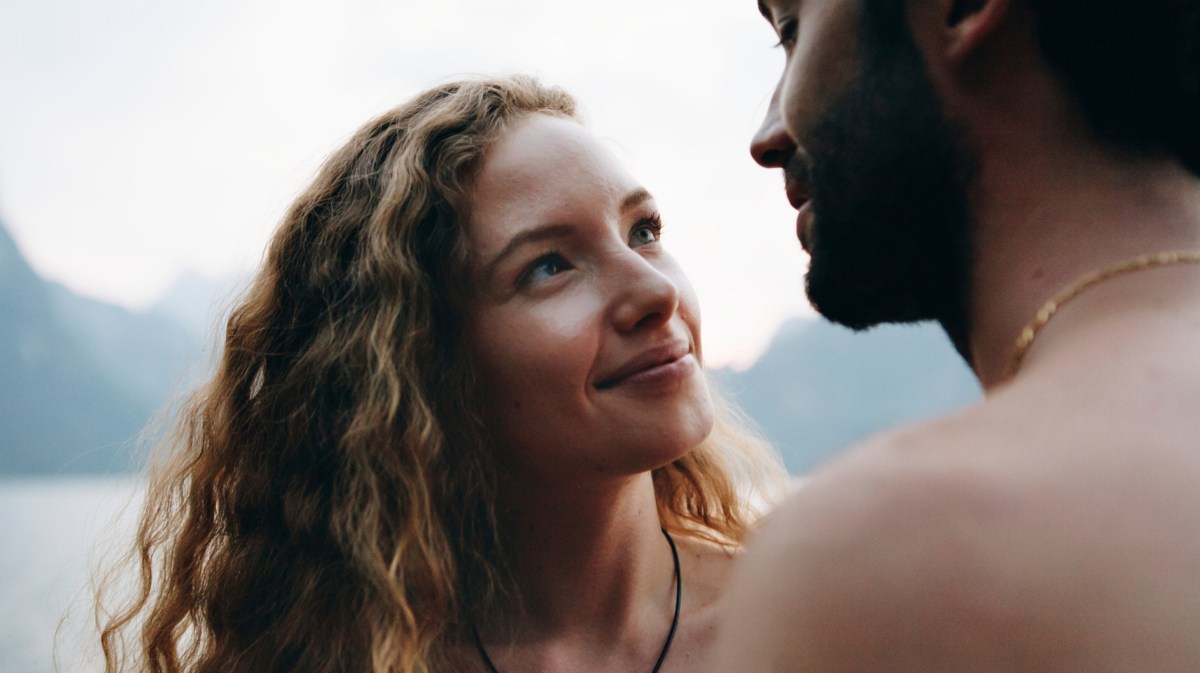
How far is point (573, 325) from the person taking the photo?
1725 mm

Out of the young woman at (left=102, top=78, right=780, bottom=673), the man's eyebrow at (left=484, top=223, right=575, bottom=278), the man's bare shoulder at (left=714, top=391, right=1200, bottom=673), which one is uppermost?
the man's bare shoulder at (left=714, top=391, right=1200, bottom=673)

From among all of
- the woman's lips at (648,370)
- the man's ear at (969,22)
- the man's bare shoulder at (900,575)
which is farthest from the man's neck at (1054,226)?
the woman's lips at (648,370)

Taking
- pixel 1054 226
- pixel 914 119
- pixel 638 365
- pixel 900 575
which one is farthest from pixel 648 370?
pixel 900 575

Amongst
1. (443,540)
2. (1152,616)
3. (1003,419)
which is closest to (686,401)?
(443,540)

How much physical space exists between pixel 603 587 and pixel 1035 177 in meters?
1.22

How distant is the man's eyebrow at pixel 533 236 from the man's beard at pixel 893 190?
2.32 ft

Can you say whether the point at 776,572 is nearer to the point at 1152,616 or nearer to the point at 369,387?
the point at 1152,616

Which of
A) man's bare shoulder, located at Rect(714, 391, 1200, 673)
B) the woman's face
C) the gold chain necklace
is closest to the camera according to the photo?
man's bare shoulder, located at Rect(714, 391, 1200, 673)

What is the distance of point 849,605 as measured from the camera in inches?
27.0

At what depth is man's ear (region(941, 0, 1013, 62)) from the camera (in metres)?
0.98

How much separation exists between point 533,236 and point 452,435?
1.46ft

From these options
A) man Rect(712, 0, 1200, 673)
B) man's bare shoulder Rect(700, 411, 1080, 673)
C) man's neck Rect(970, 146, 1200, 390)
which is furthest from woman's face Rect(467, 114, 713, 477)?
man's bare shoulder Rect(700, 411, 1080, 673)

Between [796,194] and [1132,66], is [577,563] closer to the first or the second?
[796,194]

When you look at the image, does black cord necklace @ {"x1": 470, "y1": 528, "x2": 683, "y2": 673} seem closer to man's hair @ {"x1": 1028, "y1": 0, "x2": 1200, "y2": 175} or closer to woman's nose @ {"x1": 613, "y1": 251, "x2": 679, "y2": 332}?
woman's nose @ {"x1": 613, "y1": 251, "x2": 679, "y2": 332}
